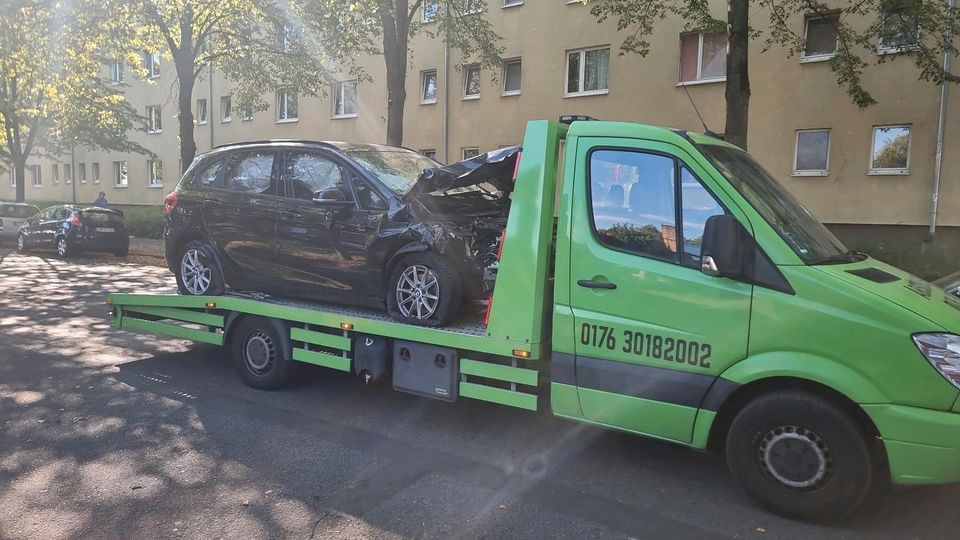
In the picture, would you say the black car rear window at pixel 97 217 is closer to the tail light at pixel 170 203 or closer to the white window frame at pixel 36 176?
the tail light at pixel 170 203

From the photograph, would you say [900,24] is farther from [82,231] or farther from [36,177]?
[36,177]

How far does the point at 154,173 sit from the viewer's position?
1312 inches

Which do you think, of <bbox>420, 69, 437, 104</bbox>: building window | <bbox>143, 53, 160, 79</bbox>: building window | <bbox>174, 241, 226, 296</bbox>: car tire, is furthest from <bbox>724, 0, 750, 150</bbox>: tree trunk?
<bbox>143, 53, 160, 79</bbox>: building window

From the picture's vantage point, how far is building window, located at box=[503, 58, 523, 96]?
2044 cm

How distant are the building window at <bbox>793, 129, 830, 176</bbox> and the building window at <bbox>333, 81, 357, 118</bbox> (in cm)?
1507

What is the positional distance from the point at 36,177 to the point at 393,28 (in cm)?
3980

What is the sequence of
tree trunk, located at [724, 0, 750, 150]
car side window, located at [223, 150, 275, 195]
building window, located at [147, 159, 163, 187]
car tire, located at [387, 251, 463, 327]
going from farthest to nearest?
building window, located at [147, 159, 163, 187] → tree trunk, located at [724, 0, 750, 150] → car side window, located at [223, 150, 275, 195] → car tire, located at [387, 251, 463, 327]

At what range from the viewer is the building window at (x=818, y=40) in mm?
15320

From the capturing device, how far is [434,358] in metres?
4.93

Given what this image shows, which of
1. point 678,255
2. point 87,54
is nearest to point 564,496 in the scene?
point 678,255

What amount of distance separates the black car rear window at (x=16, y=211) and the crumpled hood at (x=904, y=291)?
25315 mm

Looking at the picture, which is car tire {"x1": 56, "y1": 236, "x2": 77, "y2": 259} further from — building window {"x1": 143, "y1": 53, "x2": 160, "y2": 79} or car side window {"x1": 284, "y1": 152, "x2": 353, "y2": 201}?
building window {"x1": 143, "y1": 53, "x2": 160, "y2": 79}

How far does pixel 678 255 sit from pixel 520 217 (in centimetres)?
109

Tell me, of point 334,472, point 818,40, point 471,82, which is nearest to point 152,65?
point 471,82
